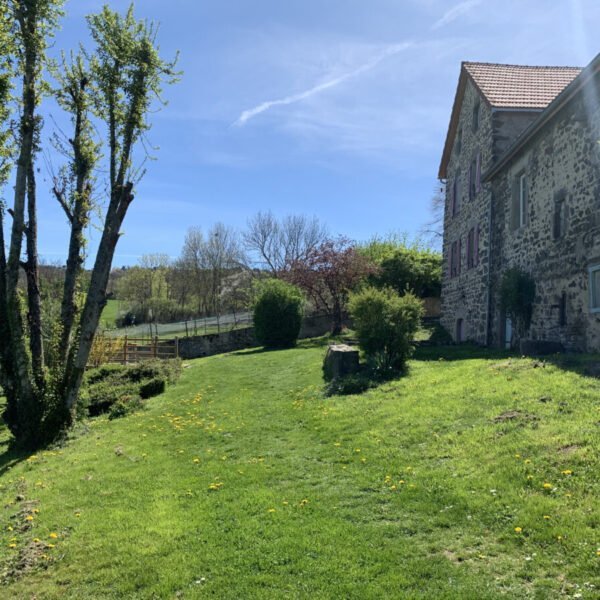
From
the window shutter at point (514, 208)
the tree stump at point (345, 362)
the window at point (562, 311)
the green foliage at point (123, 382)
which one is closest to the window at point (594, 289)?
the window at point (562, 311)

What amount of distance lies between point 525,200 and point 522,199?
43 centimetres

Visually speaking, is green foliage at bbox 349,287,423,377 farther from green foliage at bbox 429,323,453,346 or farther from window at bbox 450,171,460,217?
window at bbox 450,171,460,217

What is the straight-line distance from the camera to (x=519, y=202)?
16344 mm

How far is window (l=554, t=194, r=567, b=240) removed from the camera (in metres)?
12.7

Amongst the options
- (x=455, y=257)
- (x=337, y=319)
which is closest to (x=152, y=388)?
(x=455, y=257)

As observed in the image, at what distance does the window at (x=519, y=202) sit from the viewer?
15727 mm

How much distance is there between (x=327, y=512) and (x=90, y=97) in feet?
34.1

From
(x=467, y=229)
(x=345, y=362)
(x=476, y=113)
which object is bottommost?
(x=345, y=362)

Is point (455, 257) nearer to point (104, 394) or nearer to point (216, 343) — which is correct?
Answer: point (216, 343)

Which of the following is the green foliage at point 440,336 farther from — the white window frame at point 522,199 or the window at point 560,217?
the window at point 560,217

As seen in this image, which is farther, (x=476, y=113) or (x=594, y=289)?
(x=476, y=113)

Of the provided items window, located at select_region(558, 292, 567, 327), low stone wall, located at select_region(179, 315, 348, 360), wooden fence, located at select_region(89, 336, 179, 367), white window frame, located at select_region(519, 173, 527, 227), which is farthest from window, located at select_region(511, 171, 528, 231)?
low stone wall, located at select_region(179, 315, 348, 360)

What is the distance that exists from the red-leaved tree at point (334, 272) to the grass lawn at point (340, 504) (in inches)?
753

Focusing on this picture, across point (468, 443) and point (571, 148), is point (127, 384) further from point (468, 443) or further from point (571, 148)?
point (571, 148)
